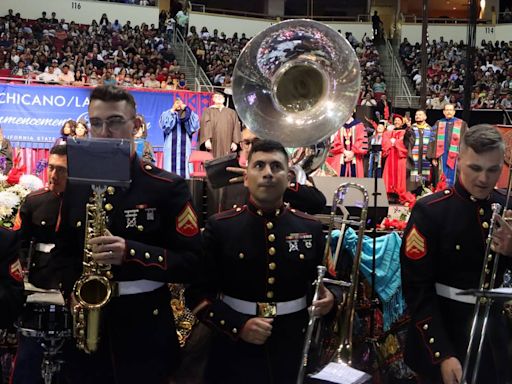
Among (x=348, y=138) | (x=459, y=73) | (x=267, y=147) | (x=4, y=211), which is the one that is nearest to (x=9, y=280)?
(x=267, y=147)

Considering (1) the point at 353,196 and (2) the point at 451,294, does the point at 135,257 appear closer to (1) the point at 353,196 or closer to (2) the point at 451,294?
(2) the point at 451,294

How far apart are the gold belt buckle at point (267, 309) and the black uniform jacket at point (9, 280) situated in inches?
36.6

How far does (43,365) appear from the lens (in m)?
3.40

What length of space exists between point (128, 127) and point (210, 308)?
0.81 m

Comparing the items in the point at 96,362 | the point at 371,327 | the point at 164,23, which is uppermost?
the point at 164,23

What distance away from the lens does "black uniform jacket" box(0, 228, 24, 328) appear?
2.43m

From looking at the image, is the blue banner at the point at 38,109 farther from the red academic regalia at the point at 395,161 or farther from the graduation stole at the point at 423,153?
the graduation stole at the point at 423,153

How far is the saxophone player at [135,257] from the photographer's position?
8.44 feet

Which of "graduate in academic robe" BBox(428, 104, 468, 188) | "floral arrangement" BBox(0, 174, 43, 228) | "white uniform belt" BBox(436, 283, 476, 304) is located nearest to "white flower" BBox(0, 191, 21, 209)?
"floral arrangement" BBox(0, 174, 43, 228)

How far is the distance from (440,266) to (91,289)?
1.41 m

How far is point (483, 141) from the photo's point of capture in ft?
9.10

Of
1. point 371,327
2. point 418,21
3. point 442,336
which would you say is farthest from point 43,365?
point 418,21

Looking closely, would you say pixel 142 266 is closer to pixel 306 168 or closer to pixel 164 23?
pixel 306 168

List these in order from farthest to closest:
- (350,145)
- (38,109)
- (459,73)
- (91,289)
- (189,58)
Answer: (459,73) → (189,58) → (350,145) → (38,109) → (91,289)
